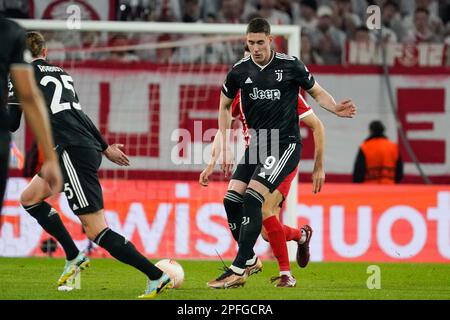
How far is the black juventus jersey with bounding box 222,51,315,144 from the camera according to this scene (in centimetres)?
905

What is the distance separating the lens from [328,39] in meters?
16.5

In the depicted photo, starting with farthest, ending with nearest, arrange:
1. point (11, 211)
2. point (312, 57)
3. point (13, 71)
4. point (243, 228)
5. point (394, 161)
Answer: point (312, 57), point (394, 161), point (11, 211), point (243, 228), point (13, 71)

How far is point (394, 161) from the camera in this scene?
1502 cm

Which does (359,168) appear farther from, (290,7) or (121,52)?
(121,52)

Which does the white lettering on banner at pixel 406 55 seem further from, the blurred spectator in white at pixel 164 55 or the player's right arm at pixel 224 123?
the player's right arm at pixel 224 123

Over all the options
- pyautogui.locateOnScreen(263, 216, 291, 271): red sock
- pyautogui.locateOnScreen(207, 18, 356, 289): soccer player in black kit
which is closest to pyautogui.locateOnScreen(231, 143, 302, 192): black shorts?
pyautogui.locateOnScreen(207, 18, 356, 289): soccer player in black kit

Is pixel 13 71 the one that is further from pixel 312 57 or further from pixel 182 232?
pixel 312 57

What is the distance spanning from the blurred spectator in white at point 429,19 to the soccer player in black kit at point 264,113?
330 inches

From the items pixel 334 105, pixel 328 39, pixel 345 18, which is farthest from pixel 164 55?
pixel 334 105

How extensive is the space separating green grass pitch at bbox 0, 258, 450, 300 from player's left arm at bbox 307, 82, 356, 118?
4.64 ft

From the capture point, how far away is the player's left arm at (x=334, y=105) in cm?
874

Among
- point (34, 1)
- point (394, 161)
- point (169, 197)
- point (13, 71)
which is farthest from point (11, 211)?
point (13, 71)

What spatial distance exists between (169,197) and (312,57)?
3721 millimetres

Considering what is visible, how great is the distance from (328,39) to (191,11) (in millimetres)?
2130
